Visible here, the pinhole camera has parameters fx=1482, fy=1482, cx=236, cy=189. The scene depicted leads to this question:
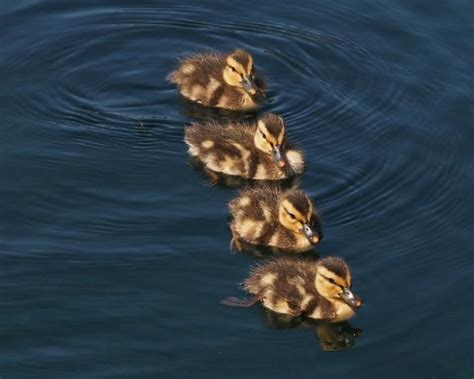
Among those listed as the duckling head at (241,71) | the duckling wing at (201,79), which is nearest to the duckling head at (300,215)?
the duckling head at (241,71)

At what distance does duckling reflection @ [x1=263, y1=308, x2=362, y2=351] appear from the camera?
953 centimetres

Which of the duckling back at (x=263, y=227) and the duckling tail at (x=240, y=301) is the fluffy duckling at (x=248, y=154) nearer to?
the duckling back at (x=263, y=227)

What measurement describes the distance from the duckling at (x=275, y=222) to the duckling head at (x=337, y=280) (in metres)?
0.65

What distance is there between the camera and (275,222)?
10453mm

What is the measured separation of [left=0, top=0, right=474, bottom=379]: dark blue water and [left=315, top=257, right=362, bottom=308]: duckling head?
21 centimetres

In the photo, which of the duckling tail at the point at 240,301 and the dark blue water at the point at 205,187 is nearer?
the dark blue water at the point at 205,187

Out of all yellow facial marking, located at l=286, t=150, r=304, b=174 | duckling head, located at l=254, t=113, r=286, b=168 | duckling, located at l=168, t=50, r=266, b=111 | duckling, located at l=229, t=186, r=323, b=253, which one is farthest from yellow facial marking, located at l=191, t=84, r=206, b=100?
duckling, located at l=229, t=186, r=323, b=253

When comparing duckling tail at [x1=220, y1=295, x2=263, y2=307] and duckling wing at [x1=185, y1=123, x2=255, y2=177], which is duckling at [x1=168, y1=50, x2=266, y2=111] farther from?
duckling tail at [x1=220, y1=295, x2=263, y2=307]

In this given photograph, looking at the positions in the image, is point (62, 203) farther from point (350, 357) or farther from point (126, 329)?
point (350, 357)

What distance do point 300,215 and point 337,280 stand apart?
79cm

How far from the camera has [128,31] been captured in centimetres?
1331

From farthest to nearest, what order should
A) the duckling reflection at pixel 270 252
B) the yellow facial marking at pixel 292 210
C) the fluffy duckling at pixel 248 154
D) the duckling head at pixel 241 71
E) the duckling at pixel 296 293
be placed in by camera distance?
the duckling head at pixel 241 71
the fluffy duckling at pixel 248 154
the duckling reflection at pixel 270 252
the yellow facial marking at pixel 292 210
the duckling at pixel 296 293

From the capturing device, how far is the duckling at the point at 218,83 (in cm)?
1208

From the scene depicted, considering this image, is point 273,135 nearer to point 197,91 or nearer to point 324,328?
point 197,91
